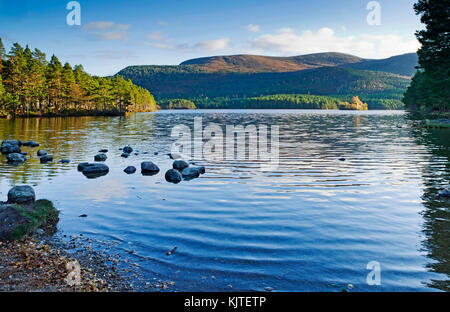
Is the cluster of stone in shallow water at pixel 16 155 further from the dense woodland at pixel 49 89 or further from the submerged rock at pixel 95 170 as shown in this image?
the dense woodland at pixel 49 89

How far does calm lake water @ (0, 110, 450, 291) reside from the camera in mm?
8969

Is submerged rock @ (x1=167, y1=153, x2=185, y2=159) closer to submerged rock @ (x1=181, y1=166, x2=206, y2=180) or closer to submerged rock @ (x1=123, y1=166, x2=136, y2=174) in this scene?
submerged rock @ (x1=123, y1=166, x2=136, y2=174)

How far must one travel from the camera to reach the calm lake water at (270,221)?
8969mm

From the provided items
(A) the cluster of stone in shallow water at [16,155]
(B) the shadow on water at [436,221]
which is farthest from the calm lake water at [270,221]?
(A) the cluster of stone in shallow water at [16,155]

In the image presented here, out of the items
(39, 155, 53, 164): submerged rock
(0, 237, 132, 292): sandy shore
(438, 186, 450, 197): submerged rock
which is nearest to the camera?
(0, 237, 132, 292): sandy shore

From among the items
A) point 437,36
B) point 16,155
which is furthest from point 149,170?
point 437,36

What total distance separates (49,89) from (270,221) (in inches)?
4073

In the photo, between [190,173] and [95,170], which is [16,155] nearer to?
[95,170]

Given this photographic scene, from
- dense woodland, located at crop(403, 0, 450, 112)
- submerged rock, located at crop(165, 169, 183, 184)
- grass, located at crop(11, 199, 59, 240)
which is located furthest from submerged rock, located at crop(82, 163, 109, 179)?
dense woodland, located at crop(403, 0, 450, 112)

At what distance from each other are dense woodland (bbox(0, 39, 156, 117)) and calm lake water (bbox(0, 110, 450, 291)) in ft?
235

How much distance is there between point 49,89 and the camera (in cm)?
10119

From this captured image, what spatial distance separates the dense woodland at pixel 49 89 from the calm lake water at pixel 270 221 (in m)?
71.7
